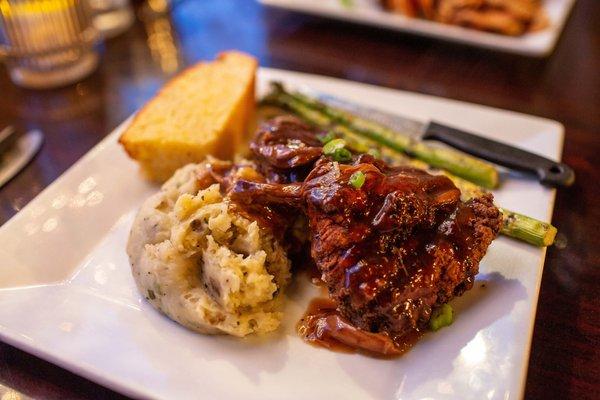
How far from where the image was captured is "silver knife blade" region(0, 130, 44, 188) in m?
4.22

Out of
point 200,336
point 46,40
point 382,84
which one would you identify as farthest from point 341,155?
point 46,40

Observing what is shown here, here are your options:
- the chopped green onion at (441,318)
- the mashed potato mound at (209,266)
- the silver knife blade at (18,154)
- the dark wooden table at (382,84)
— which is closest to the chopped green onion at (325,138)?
the mashed potato mound at (209,266)

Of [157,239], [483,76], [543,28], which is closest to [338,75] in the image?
[483,76]

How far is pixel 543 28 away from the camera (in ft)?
17.5

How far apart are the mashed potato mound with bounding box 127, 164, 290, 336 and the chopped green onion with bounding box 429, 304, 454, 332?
0.80 meters

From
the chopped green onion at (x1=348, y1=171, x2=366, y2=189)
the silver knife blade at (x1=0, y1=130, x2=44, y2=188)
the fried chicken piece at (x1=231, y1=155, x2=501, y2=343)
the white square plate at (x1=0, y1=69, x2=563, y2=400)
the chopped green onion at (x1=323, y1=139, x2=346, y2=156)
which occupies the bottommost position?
the silver knife blade at (x1=0, y1=130, x2=44, y2=188)

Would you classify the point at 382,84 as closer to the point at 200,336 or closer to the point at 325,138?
the point at 325,138

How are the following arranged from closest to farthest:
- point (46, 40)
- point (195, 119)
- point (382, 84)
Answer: point (195, 119) → point (46, 40) → point (382, 84)

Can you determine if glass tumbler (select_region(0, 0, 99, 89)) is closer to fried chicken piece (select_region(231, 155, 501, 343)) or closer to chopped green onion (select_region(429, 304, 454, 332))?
fried chicken piece (select_region(231, 155, 501, 343))

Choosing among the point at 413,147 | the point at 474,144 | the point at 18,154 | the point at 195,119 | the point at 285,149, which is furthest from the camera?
the point at 18,154

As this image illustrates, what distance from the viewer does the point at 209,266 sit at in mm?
2775

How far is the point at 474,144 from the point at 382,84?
1820 mm

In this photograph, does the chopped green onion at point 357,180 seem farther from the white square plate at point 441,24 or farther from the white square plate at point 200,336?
the white square plate at point 441,24

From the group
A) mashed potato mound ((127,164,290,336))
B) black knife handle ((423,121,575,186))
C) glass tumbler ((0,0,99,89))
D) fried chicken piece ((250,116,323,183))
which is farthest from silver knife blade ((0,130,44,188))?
black knife handle ((423,121,575,186))
